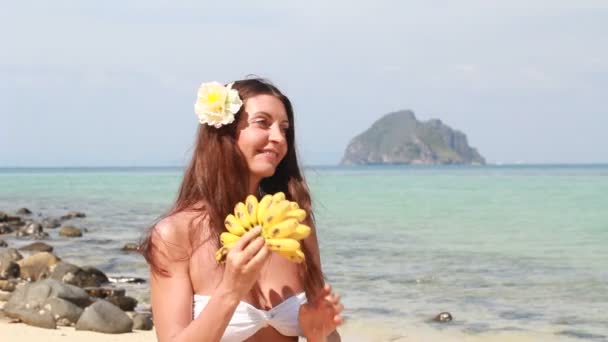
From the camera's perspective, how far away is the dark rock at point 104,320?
32.8 ft

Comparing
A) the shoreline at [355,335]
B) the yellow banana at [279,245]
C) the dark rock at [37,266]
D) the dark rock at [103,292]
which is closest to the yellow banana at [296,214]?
the yellow banana at [279,245]

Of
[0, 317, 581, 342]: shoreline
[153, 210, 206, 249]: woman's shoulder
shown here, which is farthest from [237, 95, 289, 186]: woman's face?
[0, 317, 581, 342]: shoreline

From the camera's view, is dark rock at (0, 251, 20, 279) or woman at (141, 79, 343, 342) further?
dark rock at (0, 251, 20, 279)

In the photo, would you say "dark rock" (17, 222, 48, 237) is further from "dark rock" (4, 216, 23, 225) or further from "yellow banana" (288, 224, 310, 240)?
"yellow banana" (288, 224, 310, 240)

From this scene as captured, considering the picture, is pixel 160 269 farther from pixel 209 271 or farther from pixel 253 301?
pixel 253 301

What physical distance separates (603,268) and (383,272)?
423 cm

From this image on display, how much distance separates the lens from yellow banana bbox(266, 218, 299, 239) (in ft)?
10.2

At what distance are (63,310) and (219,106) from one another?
7423 millimetres

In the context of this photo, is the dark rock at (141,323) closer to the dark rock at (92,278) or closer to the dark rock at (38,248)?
the dark rock at (92,278)

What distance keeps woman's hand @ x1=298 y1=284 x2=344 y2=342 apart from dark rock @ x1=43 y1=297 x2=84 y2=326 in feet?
23.5

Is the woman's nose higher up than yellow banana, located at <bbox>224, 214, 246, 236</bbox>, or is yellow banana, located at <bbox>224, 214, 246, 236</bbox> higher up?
the woman's nose

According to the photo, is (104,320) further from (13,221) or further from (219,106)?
(13,221)

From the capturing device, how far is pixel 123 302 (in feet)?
39.1

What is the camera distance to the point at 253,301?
368cm
